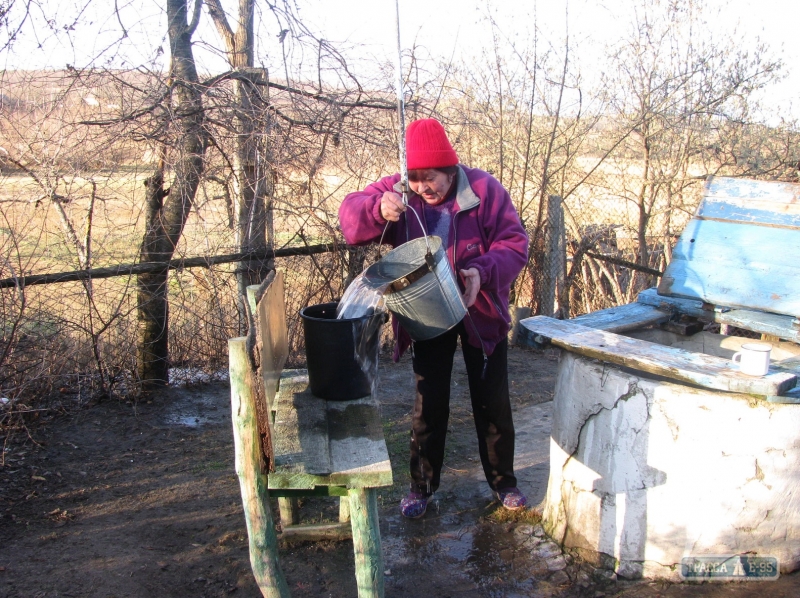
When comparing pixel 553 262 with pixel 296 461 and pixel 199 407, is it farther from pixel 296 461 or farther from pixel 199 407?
pixel 296 461

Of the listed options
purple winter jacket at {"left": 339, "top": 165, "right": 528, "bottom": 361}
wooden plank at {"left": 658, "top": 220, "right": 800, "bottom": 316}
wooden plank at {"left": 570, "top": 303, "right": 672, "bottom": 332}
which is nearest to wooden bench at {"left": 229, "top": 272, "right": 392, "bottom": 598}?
purple winter jacket at {"left": 339, "top": 165, "right": 528, "bottom": 361}

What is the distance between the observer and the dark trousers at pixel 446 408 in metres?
3.13

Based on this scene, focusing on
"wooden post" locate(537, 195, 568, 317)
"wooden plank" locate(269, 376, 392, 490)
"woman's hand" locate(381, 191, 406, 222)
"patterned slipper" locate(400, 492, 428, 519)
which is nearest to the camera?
"wooden plank" locate(269, 376, 392, 490)

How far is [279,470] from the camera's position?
88.4 inches

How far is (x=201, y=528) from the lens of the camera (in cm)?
321

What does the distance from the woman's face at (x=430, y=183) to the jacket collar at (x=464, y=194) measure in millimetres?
52

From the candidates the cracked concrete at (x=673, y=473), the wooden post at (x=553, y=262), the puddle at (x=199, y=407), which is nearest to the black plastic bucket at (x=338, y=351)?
the cracked concrete at (x=673, y=473)

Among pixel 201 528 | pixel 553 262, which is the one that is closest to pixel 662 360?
pixel 201 528

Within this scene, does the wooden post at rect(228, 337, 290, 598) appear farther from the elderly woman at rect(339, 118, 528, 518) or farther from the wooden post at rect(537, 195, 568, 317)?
the wooden post at rect(537, 195, 568, 317)

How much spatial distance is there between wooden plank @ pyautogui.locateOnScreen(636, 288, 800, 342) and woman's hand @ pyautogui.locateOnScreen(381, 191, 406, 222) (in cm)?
163

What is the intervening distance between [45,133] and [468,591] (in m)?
3.72

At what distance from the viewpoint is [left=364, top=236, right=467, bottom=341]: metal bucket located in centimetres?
252

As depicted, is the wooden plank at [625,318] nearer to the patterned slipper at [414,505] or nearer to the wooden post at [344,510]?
the patterned slipper at [414,505]

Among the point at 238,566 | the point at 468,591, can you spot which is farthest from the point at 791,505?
the point at 238,566
